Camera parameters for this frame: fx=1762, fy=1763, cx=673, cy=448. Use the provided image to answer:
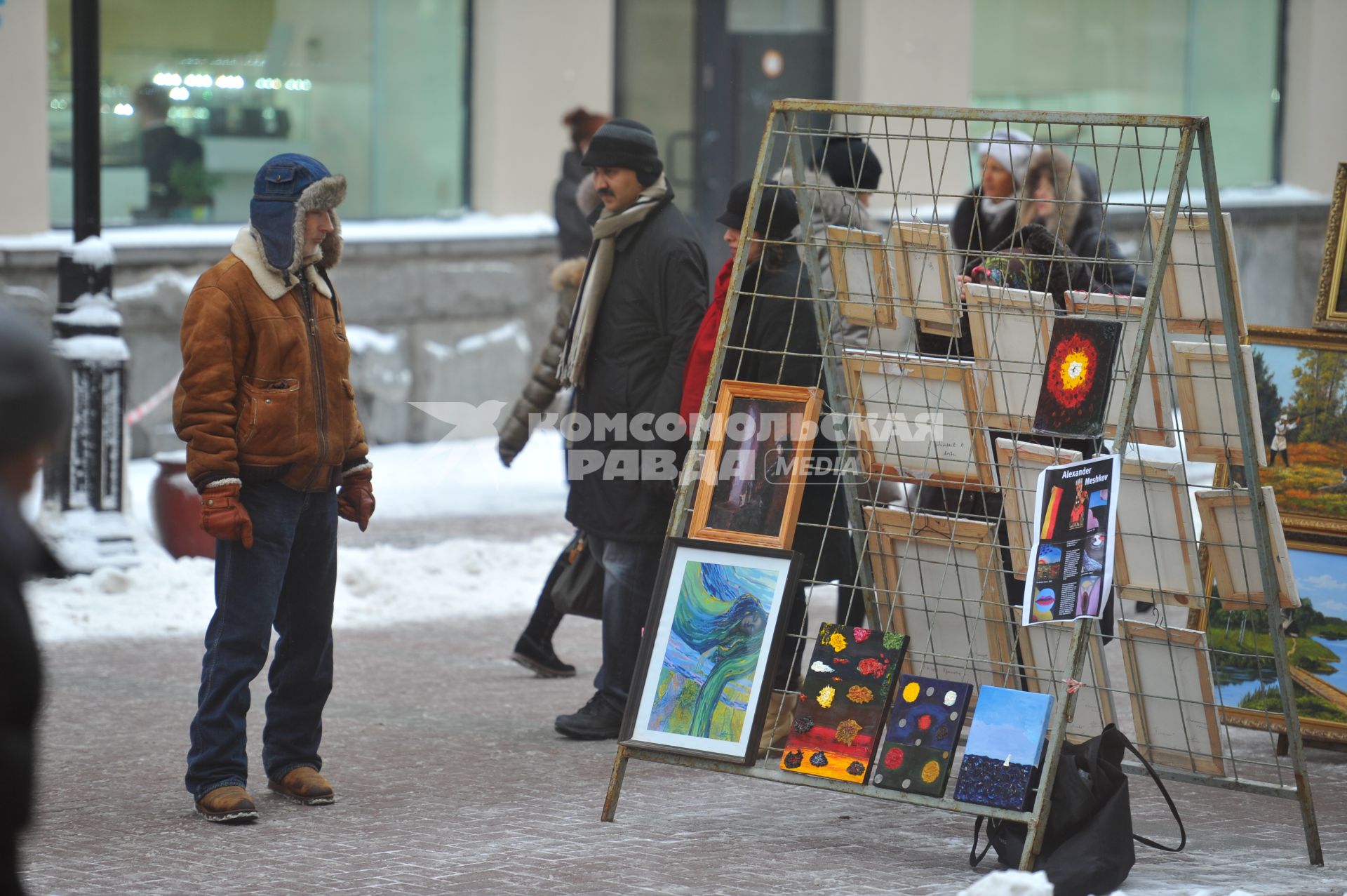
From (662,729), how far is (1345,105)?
14461mm

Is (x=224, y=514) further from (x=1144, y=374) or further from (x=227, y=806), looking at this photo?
(x=1144, y=374)

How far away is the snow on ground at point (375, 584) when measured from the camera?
796cm

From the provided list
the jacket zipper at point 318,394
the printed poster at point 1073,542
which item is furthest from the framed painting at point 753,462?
the jacket zipper at point 318,394

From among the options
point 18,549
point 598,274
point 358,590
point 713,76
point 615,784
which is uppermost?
point 713,76

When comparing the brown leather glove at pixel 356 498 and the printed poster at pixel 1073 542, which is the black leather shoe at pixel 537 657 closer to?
the brown leather glove at pixel 356 498

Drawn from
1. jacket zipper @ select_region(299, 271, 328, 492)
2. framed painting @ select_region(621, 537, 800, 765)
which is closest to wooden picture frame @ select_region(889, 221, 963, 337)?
framed painting @ select_region(621, 537, 800, 765)

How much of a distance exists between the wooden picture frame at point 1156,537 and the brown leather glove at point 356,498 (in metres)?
2.29

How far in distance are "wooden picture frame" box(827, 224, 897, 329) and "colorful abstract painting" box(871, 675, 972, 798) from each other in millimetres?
1124

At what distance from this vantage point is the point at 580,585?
6.63 metres

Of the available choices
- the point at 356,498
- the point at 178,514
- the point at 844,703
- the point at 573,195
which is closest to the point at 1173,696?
the point at 844,703

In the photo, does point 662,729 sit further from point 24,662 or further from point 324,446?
point 24,662

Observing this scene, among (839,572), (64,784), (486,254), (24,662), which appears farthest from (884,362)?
(486,254)

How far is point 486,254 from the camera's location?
13.1 metres

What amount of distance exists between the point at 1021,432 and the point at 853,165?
1.29m
